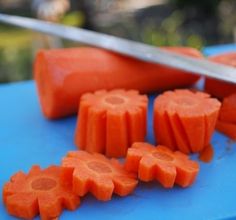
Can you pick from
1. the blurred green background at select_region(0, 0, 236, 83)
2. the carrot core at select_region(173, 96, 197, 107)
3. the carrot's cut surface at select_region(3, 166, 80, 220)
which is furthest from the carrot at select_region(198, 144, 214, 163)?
the blurred green background at select_region(0, 0, 236, 83)

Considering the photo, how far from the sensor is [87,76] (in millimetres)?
1443

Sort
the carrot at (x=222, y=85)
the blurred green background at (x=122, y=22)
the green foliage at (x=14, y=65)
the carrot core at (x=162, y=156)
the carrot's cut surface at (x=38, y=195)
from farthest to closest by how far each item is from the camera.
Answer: the blurred green background at (x=122, y=22), the green foliage at (x=14, y=65), the carrot at (x=222, y=85), the carrot core at (x=162, y=156), the carrot's cut surface at (x=38, y=195)

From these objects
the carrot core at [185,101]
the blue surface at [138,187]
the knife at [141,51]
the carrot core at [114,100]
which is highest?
the knife at [141,51]

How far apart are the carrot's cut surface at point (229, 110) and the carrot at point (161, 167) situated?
0.80ft

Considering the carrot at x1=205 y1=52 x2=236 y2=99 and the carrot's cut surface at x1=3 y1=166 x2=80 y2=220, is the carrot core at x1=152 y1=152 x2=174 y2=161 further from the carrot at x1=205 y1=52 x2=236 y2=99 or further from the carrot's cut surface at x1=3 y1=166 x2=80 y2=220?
the carrot at x1=205 y1=52 x2=236 y2=99

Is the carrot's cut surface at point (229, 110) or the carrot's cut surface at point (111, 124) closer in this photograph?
the carrot's cut surface at point (111, 124)

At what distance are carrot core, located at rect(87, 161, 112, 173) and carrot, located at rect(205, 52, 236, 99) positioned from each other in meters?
0.50

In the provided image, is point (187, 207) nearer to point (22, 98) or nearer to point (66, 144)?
point (66, 144)

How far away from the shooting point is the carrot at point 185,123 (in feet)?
3.90

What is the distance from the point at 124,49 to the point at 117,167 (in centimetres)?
51

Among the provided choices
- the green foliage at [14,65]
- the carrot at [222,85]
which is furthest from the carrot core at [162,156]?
the green foliage at [14,65]

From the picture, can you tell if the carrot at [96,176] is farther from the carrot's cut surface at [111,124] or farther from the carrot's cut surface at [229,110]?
the carrot's cut surface at [229,110]

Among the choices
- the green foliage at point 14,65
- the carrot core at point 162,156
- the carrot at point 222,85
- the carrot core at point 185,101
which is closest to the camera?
the carrot core at point 162,156

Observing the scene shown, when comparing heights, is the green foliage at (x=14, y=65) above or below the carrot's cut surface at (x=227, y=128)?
below
